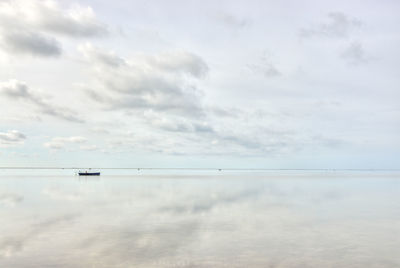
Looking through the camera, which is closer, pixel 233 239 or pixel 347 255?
pixel 347 255

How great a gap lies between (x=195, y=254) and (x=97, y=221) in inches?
577

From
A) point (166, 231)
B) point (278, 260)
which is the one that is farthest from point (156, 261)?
point (166, 231)

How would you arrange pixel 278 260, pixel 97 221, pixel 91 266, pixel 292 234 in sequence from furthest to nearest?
pixel 97 221
pixel 292 234
pixel 278 260
pixel 91 266

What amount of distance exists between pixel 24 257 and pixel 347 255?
59.8 ft

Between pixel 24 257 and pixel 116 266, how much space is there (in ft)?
18.5

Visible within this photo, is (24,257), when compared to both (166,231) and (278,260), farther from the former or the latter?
(278,260)

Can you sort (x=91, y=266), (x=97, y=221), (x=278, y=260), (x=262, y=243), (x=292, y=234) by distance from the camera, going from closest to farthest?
(x=91, y=266), (x=278, y=260), (x=262, y=243), (x=292, y=234), (x=97, y=221)

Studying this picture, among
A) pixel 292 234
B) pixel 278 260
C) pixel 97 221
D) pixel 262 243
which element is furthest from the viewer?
pixel 97 221

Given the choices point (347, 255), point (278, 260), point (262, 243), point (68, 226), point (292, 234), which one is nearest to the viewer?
point (278, 260)

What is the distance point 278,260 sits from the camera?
17219 mm

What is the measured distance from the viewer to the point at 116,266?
52.6 feet

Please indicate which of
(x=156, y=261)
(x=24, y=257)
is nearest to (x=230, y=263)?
(x=156, y=261)

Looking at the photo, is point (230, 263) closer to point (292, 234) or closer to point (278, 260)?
point (278, 260)

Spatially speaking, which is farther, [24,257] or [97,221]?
[97,221]
